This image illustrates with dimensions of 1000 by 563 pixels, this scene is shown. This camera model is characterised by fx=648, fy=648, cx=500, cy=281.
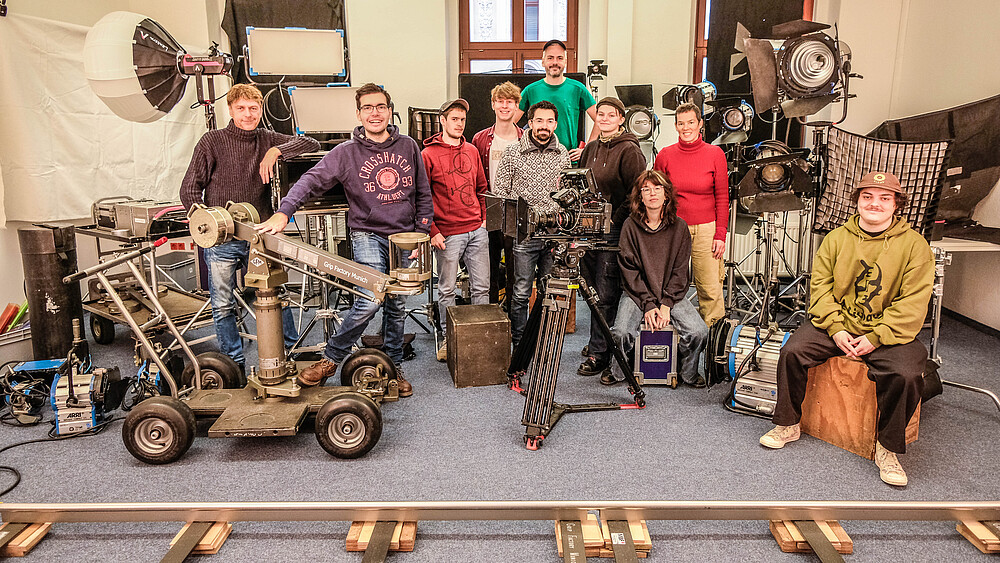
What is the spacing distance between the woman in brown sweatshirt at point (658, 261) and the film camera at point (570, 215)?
1.52ft

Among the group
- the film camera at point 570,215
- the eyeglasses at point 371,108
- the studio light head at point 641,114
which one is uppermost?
the studio light head at point 641,114

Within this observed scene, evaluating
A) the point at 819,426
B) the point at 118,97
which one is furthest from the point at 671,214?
the point at 118,97

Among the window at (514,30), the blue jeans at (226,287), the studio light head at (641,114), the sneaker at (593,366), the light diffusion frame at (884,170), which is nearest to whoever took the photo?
the light diffusion frame at (884,170)

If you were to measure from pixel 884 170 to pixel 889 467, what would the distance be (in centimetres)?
148

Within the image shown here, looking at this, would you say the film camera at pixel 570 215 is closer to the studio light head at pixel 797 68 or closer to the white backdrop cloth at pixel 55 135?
the studio light head at pixel 797 68

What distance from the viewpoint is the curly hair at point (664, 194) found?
3535 mm

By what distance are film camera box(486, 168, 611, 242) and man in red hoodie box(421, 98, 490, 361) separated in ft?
2.87

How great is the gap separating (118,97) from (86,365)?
1.71 metres

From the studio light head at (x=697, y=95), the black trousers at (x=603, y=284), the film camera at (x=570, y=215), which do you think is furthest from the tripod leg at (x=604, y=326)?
the studio light head at (x=697, y=95)

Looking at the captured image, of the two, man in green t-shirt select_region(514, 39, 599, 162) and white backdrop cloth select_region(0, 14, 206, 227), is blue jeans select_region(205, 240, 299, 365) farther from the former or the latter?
man in green t-shirt select_region(514, 39, 599, 162)

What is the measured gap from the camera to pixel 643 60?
6.69m

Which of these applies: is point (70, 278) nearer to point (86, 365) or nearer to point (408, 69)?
point (86, 365)

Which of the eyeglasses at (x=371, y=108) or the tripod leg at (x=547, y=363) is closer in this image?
the tripod leg at (x=547, y=363)

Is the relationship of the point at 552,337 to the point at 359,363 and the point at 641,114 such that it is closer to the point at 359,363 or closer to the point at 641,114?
the point at 359,363
